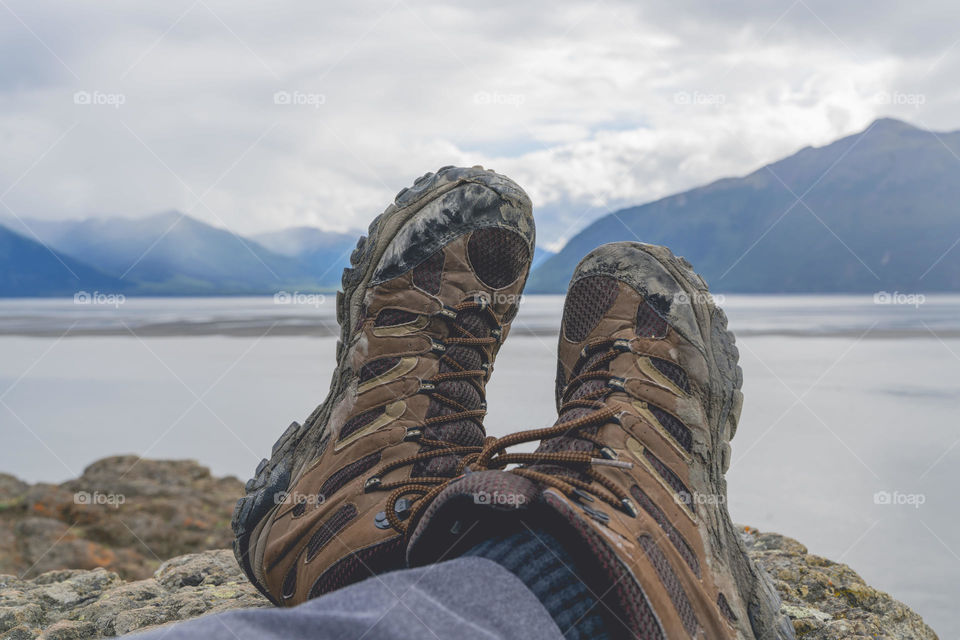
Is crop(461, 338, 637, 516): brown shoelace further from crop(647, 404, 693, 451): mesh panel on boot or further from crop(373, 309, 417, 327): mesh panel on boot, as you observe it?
crop(373, 309, 417, 327): mesh panel on boot

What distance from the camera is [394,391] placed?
210 cm

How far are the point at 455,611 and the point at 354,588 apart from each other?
149 mm

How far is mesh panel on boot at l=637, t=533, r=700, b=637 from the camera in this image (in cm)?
127

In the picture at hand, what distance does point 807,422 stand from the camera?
17.1ft

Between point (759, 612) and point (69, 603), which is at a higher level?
point (759, 612)

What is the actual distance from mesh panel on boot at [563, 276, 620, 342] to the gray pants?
3.87 ft

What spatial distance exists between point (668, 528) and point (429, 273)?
1163mm

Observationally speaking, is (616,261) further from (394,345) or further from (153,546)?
(153,546)

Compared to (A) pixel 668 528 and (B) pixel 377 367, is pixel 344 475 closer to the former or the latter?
(B) pixel 377 367

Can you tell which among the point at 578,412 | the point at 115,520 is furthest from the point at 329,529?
the point at 115,520

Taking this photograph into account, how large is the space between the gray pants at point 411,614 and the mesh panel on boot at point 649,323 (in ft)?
3.61

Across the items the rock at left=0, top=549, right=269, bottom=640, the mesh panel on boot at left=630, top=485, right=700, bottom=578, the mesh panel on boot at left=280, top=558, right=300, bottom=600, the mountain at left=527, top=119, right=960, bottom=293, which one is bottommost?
the rock at left=0, top=549, right=269, bottom=640

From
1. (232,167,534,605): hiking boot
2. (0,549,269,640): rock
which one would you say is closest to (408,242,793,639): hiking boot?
(232,167,534,605): hiking boot

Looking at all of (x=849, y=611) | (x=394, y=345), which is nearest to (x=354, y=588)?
(x=394, y=345)
